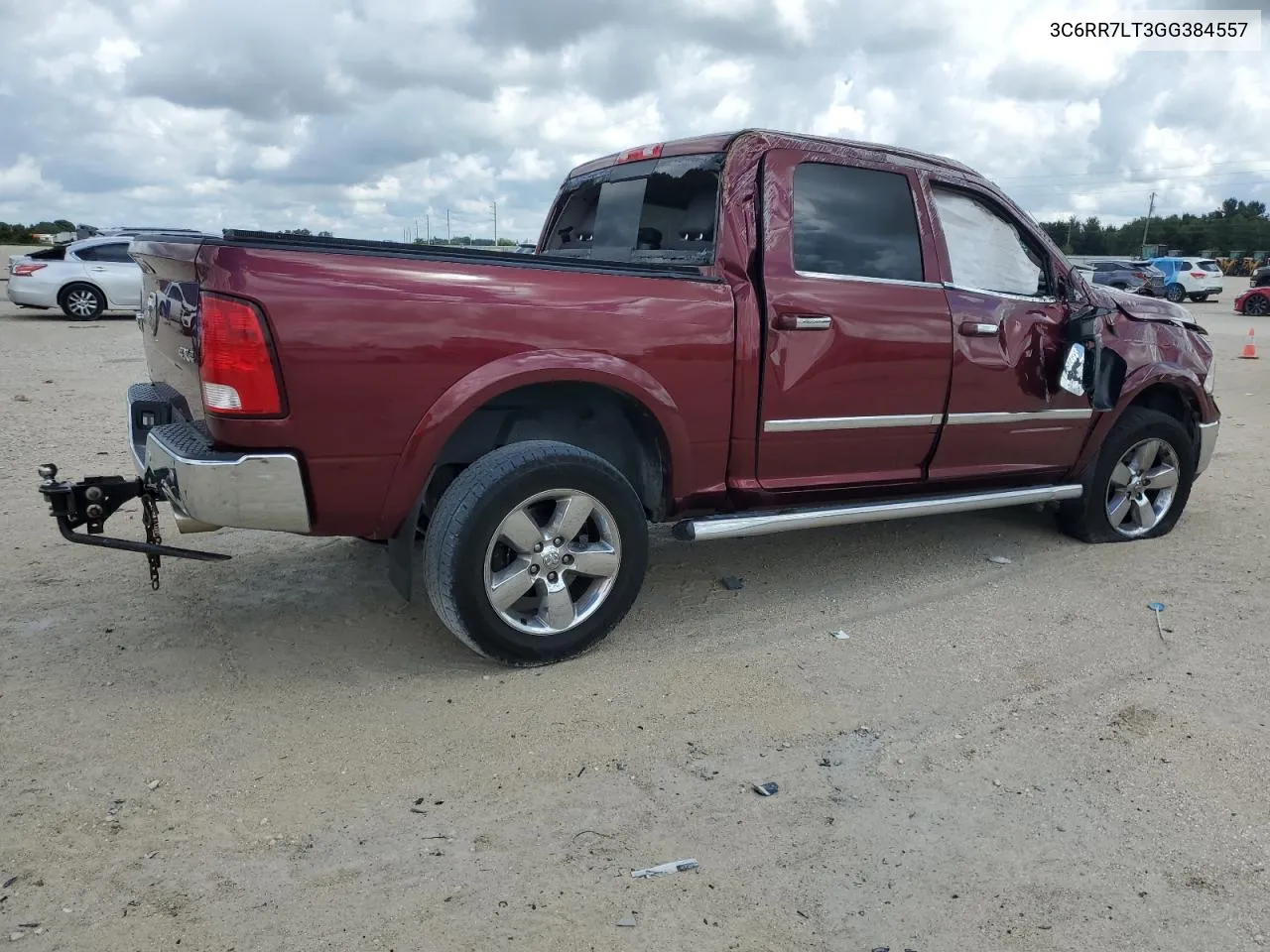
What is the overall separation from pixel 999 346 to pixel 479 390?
2572 mm

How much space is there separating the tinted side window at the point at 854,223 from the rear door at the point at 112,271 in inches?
617

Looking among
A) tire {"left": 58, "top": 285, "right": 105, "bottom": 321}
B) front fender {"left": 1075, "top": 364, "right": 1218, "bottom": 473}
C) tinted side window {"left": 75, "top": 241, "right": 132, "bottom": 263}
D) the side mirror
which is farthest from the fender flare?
tire {"left": 58, "top": 285, "right": 105, "bottom": 321}

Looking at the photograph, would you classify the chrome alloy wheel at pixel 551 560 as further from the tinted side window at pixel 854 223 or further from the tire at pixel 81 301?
the tire at pixel 81 301

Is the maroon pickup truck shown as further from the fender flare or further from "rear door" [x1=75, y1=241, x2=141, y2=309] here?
"rear door" [x1=75, y1=241, x2=141, y2=309]

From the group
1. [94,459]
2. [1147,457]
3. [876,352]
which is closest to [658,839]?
[876,352]

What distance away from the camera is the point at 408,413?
10.7 ft

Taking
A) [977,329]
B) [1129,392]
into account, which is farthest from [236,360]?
[1129,392]

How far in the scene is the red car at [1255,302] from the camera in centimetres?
2419

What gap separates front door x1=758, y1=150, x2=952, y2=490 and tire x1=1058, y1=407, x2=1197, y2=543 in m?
1.34

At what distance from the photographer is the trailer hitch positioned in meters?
3.35

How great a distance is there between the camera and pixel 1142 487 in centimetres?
542

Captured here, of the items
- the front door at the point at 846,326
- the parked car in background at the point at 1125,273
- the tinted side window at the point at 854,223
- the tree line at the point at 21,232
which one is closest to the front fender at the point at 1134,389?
the front door at the point at 846,326

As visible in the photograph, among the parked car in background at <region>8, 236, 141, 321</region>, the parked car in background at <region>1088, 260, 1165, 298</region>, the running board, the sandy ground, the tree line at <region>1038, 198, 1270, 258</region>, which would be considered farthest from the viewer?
the tree line at <region>1038, 198, 1270, 258</region>

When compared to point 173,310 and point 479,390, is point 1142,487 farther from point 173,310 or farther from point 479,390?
point 173,310
